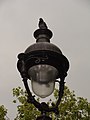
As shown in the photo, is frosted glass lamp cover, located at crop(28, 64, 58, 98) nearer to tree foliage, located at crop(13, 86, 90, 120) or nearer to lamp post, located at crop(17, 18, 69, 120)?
lamp post, located at crop(17, 18, 69, 120)

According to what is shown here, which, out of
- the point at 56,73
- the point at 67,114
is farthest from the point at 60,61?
the point at 67,114

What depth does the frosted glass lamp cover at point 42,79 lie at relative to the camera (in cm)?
455

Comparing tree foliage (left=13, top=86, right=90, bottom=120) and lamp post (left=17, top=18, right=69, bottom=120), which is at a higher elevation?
tree foliage (left=13, top=86, right=90, bottom=120)

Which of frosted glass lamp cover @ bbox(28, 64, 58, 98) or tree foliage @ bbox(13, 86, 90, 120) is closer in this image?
frosted glass lamp cover @ bbox(28, 64, 58, 98)

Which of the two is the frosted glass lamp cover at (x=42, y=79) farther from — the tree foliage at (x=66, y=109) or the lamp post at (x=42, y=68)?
the tree foliage at (x=66, y=109)

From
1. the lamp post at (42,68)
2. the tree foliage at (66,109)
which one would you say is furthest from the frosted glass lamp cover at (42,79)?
the tree foliage at (66,109)

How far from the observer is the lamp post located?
15.0 ft

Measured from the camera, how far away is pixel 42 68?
4.65 metres

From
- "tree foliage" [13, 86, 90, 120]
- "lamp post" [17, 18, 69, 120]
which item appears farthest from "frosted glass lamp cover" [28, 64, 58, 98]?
"tree foliage" [13, 86, 90, 120]

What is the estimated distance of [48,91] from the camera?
15.0ft

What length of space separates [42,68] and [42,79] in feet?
0.56

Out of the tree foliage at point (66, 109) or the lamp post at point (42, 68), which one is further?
the tree foliage at point (66, 109)

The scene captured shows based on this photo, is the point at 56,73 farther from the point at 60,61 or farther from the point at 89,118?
the point at 89,118

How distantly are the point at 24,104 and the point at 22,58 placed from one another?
13988mm
